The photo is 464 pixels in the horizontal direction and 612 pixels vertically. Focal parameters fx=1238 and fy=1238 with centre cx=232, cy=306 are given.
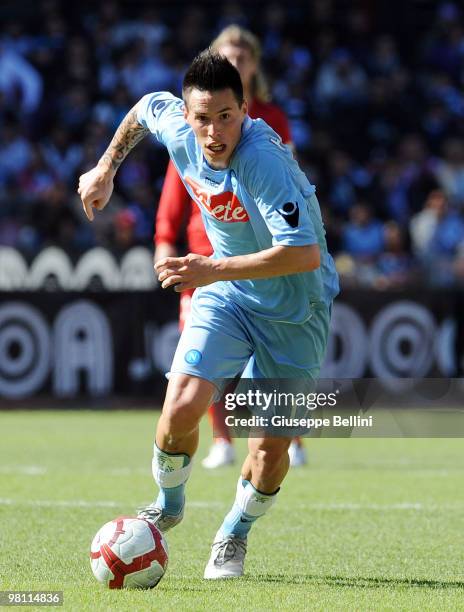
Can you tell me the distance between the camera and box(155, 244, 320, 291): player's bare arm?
15.7 ft

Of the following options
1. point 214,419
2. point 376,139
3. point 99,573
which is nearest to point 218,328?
point 99,573

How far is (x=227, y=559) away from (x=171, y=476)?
0.44m

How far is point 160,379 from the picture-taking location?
1416 centimetres

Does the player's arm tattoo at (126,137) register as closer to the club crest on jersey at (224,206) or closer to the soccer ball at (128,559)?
the club crest on jersey at (224,206)

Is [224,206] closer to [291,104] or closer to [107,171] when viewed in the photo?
[107,171]

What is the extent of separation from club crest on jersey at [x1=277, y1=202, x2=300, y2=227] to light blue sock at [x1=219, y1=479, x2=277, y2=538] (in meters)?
1.28

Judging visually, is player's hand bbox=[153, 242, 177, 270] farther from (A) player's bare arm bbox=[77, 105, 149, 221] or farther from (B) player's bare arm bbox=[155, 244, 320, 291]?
(B) player's bare arm bbox=[155, 244, 320, 291]

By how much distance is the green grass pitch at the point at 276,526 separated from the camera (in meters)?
4.88

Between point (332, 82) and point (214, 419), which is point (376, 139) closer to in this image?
point (332, 82)

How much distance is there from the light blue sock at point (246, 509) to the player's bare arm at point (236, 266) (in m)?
1.09

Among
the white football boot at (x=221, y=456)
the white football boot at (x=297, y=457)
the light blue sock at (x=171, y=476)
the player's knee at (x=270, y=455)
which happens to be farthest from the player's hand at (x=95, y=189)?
the white football boot at (x=297, y=457)

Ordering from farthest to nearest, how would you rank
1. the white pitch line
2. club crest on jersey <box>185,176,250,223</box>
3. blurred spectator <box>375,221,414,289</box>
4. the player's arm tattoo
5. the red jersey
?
blurred spectator <box>375,221,414,289</box>, the white pitch line, the red jersey, the player's arm tattoo, club crest on jersey <box>185,176,250,223</box>

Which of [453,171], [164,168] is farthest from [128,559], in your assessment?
[453,171]

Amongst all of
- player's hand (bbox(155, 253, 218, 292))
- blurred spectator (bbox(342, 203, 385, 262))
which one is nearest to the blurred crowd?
blurred spectator (bbox(342, 203, 385, 262))
